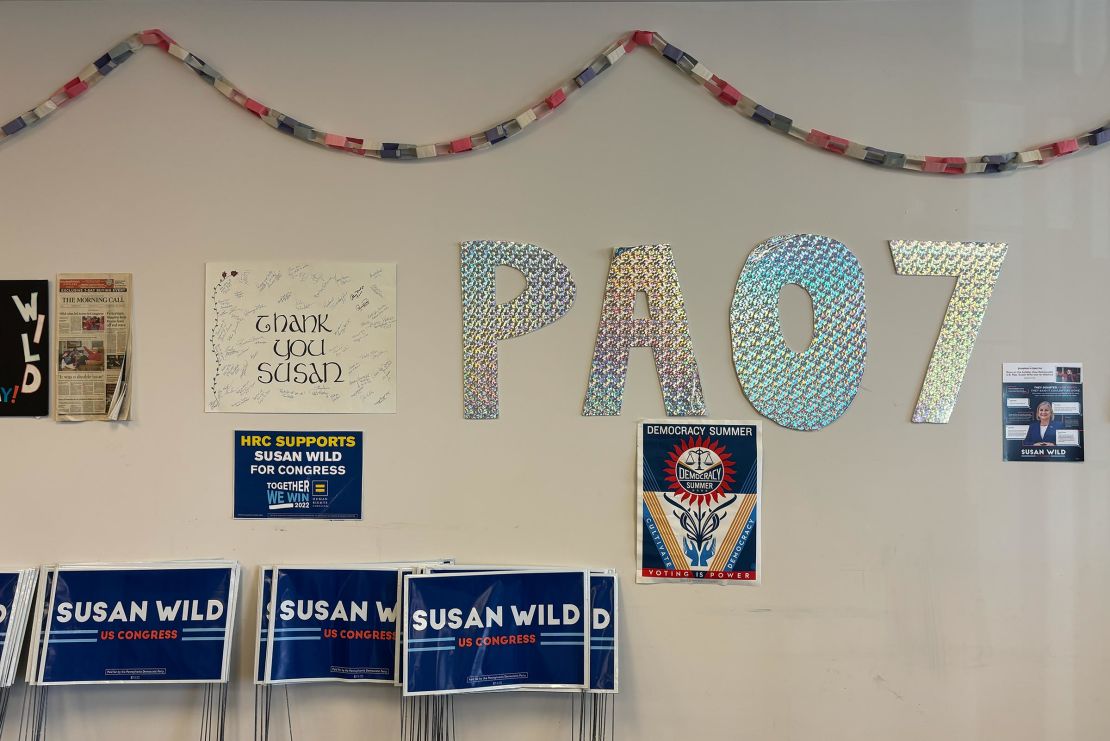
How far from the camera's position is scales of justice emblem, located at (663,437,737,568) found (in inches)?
69.9

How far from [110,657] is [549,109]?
174cm

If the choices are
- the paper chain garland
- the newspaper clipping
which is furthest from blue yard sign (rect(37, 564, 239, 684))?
the paper chain garland

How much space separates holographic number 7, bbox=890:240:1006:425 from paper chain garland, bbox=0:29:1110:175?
A: 0.21 m

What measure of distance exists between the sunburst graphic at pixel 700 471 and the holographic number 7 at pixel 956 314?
50 centimetres

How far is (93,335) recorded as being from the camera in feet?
5.90

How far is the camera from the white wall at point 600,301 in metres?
Answer: 1.77

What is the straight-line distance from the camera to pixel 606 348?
70.2 inches

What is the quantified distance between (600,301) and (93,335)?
4.28 ft

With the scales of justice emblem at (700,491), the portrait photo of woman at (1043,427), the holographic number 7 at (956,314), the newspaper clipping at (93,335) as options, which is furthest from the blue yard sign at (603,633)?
the newspaper clipping at (93,335)

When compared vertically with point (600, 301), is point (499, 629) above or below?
below
